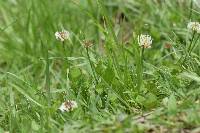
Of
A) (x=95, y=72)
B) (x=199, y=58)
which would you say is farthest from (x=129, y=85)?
(x=199, y=58)

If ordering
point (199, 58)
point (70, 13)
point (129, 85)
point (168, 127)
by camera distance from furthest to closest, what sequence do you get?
point (70, 13) < point (199, 58) < point (129, 85) < point (168, 127)

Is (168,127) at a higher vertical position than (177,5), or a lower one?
lower

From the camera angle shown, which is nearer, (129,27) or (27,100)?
(27,100)

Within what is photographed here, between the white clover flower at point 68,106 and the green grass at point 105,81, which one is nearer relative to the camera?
the green grass at point 105,81

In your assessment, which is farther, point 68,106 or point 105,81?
point 105,81

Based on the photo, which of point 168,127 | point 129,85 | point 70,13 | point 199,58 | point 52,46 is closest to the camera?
point 168,127

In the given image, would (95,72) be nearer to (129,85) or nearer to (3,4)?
(129,85)

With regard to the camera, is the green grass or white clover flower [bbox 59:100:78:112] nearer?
the green grass

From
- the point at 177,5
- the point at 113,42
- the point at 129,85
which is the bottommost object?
the point at 129,85
